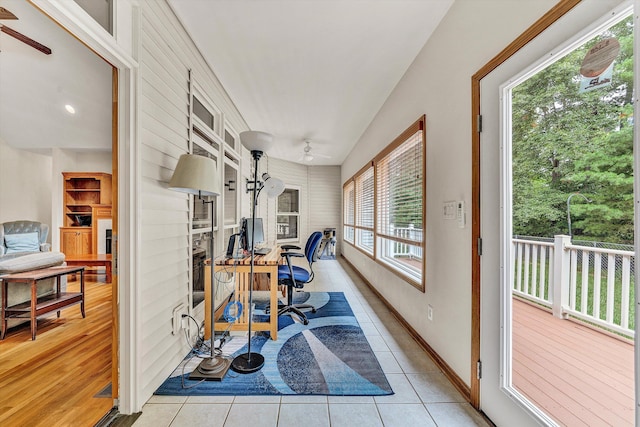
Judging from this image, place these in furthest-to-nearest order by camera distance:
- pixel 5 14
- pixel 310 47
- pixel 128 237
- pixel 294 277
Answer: pixel 294 277, pixel 310 47, pixel 5 14, pixel 128 237

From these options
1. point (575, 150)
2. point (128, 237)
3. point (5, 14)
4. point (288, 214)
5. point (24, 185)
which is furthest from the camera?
point (288, 214)

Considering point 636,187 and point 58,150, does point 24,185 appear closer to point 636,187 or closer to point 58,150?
point 58,150

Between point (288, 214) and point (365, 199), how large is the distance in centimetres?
283

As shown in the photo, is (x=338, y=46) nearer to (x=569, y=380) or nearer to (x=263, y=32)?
(x=263, y=32)

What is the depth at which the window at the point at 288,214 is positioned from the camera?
6.92 meters

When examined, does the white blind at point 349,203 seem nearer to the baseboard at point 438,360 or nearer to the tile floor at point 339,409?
the baseboard at point 438,360

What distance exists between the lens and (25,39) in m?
2.21

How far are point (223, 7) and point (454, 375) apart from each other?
3254 millimetres

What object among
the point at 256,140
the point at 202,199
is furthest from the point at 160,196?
the point at 256,140

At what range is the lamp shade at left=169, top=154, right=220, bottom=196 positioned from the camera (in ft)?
5.47

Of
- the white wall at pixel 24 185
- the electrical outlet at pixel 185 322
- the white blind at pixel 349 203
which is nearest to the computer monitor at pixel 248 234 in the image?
the electrical outlet at pixel 185 322

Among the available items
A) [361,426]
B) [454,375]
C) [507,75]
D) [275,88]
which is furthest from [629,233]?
[275,88]

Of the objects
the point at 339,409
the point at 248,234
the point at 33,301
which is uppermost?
the point at 248,234

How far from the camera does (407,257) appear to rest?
310cm
